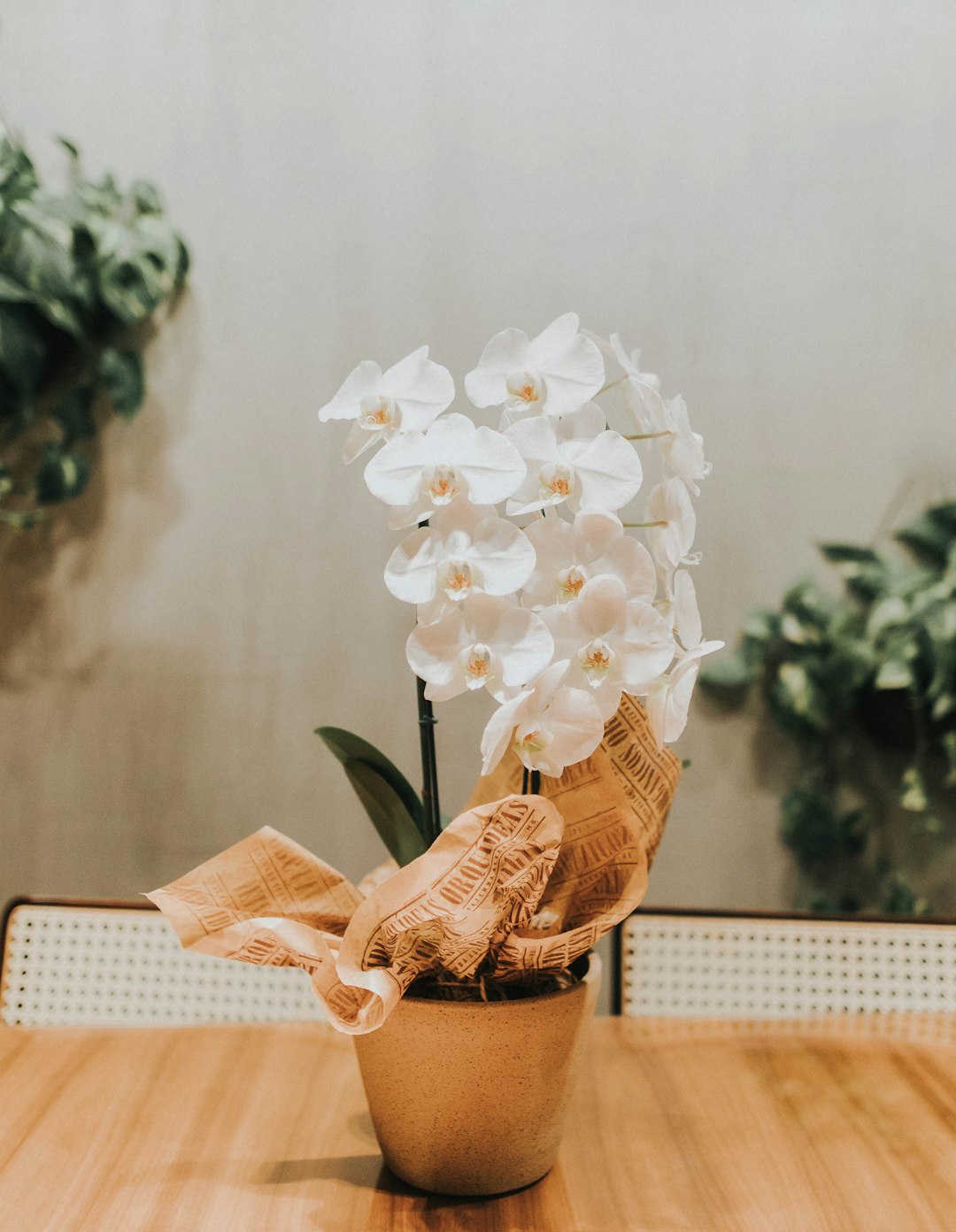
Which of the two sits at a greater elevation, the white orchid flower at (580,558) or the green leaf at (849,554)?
the white orchid flower at (580,558)

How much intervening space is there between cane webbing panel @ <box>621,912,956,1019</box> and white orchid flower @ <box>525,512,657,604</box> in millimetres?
678

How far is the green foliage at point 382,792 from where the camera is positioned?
773 mm

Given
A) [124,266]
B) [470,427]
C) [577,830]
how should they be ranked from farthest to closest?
[124,266] → [577,830] → [470,427]

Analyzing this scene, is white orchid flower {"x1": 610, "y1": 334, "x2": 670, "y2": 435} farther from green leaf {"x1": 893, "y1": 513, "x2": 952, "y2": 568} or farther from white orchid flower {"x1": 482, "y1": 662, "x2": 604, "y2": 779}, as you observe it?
green leaf {"x1": 893, "y1": 513, "x2": 952, "y2": 568}

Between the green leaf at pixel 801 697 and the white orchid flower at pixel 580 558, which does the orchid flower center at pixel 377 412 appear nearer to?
the white orchid flower at pixel 580 558

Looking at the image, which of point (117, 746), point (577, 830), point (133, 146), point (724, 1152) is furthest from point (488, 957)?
point (133, 146)

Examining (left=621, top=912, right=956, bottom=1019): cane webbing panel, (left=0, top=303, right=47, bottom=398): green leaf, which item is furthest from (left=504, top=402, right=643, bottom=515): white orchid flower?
(left=0, top=303, right=47, bottom=398): green leaf

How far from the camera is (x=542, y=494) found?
0.64 meters

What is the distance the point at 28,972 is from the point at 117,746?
0.87 metres

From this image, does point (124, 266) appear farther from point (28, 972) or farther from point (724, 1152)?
point (724, 1152)

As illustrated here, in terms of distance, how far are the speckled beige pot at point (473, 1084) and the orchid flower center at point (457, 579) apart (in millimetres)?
287

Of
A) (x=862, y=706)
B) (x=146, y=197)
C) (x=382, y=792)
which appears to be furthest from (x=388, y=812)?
(x=146, y=197)

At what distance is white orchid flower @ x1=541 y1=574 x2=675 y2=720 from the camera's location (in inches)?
24.7

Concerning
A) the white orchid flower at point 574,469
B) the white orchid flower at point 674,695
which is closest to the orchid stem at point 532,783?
the white orchid flower at point 674,695
